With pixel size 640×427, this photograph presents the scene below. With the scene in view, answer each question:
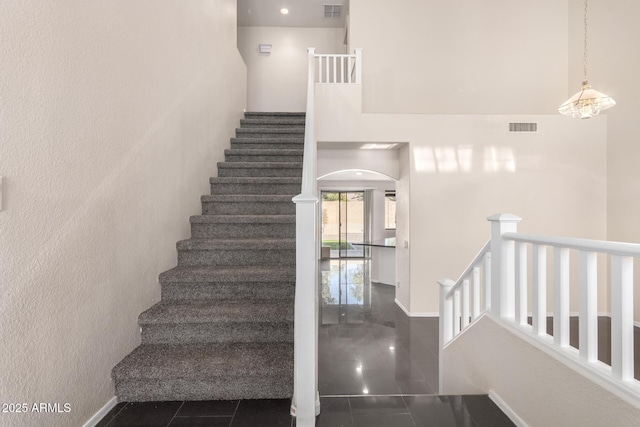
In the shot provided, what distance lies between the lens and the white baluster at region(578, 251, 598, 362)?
1453mm

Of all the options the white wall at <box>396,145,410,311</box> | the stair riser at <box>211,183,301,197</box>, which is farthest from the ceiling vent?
the stair riser at <box>211,183,301,197</box>

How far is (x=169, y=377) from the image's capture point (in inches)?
73.5

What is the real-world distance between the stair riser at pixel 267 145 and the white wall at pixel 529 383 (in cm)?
275

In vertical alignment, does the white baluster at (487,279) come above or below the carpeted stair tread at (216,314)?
above

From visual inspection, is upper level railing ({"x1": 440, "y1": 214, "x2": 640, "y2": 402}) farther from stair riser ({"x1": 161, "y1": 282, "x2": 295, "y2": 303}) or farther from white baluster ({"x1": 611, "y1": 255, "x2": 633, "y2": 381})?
stair riser ({"x1": 161, "y1": 282, "x2": 295, "y2": 303})

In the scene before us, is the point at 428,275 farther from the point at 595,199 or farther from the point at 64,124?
the point at 64,124

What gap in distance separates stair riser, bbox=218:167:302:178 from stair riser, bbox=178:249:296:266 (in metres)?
1.16

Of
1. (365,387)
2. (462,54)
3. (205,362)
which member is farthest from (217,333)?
(462,54)

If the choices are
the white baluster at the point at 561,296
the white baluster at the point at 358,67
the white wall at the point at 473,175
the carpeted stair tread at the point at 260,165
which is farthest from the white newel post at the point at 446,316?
the white baluster at the point at 358,67

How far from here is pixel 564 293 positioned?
162cm

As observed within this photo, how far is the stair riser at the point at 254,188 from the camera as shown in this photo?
135 inches

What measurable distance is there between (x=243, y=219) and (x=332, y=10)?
5.40m

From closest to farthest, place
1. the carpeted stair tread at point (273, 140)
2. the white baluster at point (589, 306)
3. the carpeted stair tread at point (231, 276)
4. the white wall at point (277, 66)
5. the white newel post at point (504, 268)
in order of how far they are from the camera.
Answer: the white baluster at point (589, 306) < the white newel post at point (504, 268) < the carpeted stair tread at point (231, 276) < the carpeted stair tread at point (273, 140) < the white wall at point (277, 66)

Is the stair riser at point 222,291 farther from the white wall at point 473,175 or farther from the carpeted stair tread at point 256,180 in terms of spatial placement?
the white wall at point 473,175
